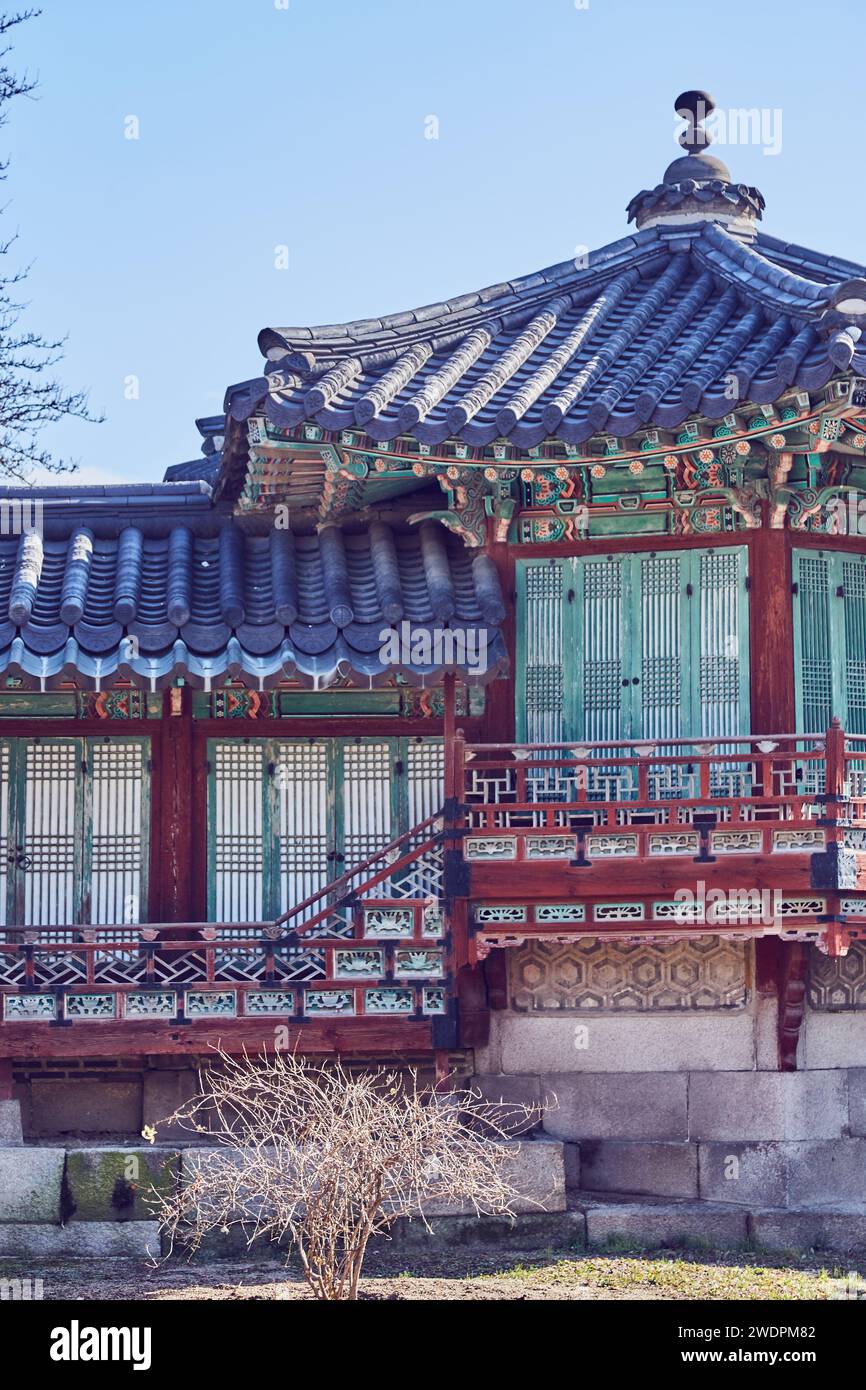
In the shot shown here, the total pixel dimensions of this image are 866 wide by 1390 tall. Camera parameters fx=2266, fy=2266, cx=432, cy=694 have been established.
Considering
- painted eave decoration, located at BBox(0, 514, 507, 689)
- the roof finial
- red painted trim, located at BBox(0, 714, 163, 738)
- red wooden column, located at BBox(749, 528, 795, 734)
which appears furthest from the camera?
the roof finial

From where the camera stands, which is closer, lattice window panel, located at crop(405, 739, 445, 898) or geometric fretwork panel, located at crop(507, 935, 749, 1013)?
geometric fretwork panel, located at crop(507, 935, 749, 1013)

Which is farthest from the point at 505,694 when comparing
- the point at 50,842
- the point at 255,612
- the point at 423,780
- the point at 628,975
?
the point at 50,842

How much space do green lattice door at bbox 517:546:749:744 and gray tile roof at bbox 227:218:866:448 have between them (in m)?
1.64

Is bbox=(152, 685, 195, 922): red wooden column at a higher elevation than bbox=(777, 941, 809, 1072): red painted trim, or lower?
higher

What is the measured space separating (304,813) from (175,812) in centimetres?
118

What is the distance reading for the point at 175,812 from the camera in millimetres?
20703

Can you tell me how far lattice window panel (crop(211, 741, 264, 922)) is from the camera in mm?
20672

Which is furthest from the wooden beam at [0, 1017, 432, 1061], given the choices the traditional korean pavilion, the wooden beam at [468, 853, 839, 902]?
Result: the wooden beam at [468, 853, 839, 902]

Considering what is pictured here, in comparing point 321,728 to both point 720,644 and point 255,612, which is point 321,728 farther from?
point 720,644

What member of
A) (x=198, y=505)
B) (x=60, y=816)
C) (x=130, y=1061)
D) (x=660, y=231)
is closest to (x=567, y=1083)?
(x=130, y=1061)

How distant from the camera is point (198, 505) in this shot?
21938 mm

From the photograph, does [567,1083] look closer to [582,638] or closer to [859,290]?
[582,638]

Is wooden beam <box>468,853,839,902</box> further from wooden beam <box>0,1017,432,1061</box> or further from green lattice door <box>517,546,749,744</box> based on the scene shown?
green lattice door <box>517,546,749,744</box>

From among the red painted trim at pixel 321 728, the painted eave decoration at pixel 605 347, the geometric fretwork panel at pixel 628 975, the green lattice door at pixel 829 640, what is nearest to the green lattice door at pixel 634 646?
the green lattice door at pixel 829 640
